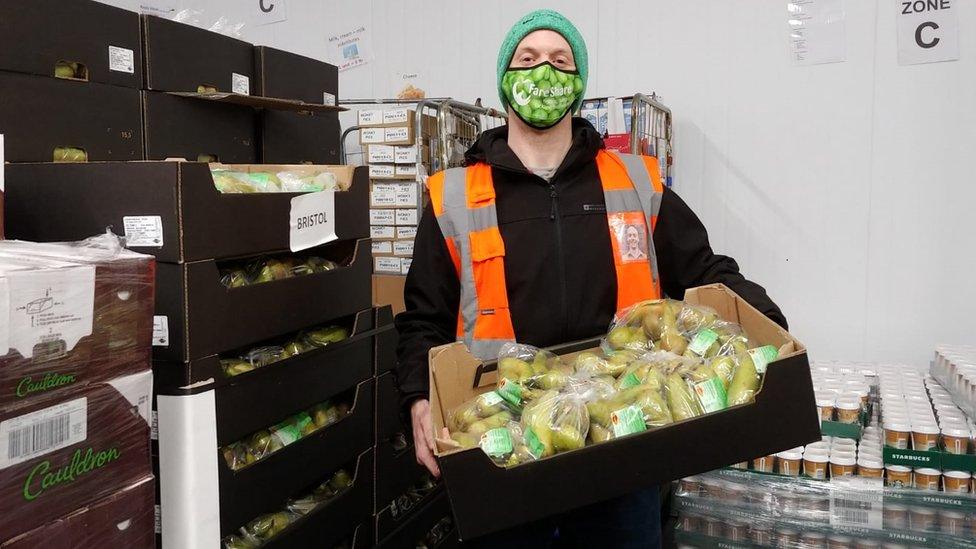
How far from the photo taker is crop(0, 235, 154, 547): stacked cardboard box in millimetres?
1017

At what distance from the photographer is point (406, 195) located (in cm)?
349

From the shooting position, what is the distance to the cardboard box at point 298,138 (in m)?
2.38

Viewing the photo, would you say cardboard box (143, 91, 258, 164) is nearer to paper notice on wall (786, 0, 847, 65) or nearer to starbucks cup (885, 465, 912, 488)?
starbucks cup (885, 465, 912, 488)

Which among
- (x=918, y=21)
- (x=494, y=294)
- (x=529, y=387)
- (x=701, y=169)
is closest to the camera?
(x=529, y=387)

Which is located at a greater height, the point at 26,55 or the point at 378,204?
the point at 26,55

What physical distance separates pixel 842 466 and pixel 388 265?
217 cm

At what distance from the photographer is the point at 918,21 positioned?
3.36 metres

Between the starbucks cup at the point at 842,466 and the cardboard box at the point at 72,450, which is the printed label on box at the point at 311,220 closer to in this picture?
the cardboard box at the point at 72,450

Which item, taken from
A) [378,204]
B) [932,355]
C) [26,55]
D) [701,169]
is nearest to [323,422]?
[26,55]

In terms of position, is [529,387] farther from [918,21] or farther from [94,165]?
[918,21]

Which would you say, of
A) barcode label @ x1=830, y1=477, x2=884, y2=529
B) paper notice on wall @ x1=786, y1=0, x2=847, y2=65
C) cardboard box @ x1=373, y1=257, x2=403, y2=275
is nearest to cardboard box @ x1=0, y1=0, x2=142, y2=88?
cardboard box @ x1=373, y1=257, x2=403, y2=275

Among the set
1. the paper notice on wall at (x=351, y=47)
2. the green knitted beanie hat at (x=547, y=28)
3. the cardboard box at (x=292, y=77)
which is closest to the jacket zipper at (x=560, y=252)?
the green knitted beanie hat at (x=547, y=28)

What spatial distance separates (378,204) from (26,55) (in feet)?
6.43

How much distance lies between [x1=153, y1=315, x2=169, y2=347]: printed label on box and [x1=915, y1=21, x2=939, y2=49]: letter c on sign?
11.2 feet
